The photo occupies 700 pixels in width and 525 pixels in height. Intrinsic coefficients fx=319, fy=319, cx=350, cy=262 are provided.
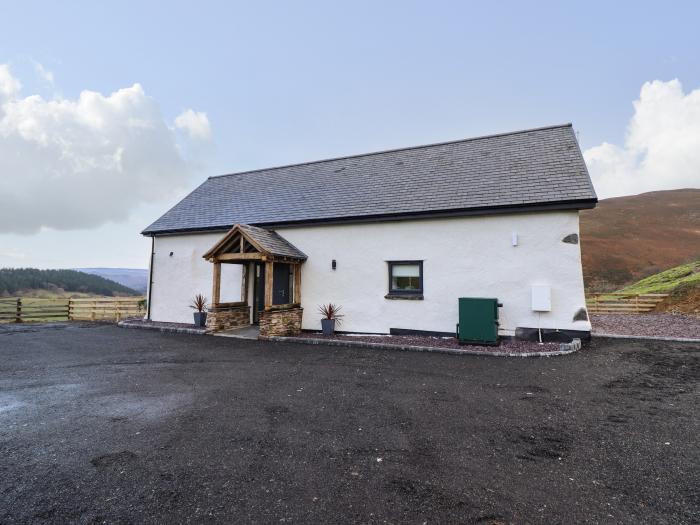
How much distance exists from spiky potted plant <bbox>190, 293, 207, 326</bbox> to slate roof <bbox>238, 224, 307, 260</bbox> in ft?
13.5

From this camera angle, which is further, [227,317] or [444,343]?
[227,317]

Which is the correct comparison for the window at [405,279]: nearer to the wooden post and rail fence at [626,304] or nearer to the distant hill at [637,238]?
the wooden post and rail fence at [626,304]

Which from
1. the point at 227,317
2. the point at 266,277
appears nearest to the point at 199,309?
the point at 227,317

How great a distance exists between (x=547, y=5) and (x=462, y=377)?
11586 millimetres

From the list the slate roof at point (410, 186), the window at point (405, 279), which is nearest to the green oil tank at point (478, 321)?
the window at point (405, 279)

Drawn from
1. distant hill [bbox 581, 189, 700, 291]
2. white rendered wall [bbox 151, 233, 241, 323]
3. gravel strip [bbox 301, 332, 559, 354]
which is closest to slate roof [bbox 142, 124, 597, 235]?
white rendered wall [bbox 151, 233, 241, 323]

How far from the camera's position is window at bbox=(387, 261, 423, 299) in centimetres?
1014

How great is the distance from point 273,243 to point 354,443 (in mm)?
8376

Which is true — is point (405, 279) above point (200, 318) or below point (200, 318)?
above

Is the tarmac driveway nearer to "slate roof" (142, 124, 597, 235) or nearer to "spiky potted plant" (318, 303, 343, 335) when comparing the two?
"spiky potted plant" (318, 303, 343, 335)

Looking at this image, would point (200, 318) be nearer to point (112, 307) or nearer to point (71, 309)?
point (112, 307)

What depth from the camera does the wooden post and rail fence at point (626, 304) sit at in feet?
53.8

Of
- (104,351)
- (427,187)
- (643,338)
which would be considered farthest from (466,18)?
(104,351)

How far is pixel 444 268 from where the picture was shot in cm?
977
